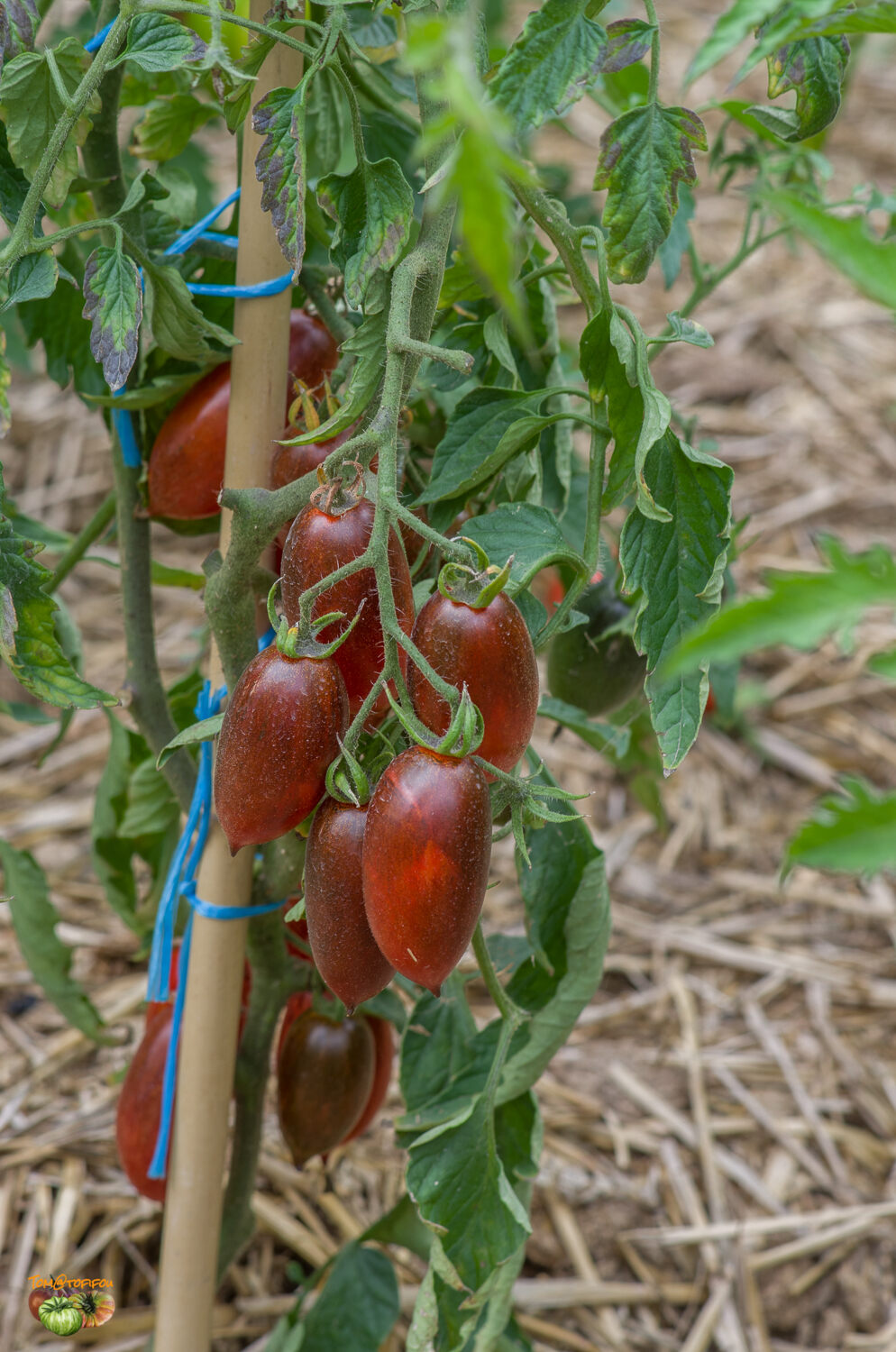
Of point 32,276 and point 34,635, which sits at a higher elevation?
point 32,276

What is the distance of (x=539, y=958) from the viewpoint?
0.71 meters

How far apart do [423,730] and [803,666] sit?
1.45 m

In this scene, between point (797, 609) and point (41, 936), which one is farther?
point (41, 936)

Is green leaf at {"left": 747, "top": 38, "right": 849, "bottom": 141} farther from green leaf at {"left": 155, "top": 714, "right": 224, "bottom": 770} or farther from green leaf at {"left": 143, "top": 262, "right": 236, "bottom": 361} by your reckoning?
green leaf at {"left": 155, "top": 714, "right": 224, "bottom": 770}

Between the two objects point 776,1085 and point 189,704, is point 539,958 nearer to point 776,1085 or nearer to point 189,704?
point 189,704

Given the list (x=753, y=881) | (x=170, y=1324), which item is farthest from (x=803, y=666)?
(x=170, y=1324)

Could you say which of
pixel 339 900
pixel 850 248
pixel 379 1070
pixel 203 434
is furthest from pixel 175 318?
pixel 379 1070

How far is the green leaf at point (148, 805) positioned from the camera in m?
0.82

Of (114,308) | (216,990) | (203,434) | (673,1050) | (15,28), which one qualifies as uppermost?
(15,28)

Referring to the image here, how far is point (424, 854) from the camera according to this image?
1.51 ft

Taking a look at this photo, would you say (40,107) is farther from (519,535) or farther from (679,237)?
(679,237)

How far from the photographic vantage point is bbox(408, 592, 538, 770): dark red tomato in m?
0.48

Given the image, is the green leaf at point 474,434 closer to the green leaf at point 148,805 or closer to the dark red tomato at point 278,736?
the dark red tomato at point 278,736
